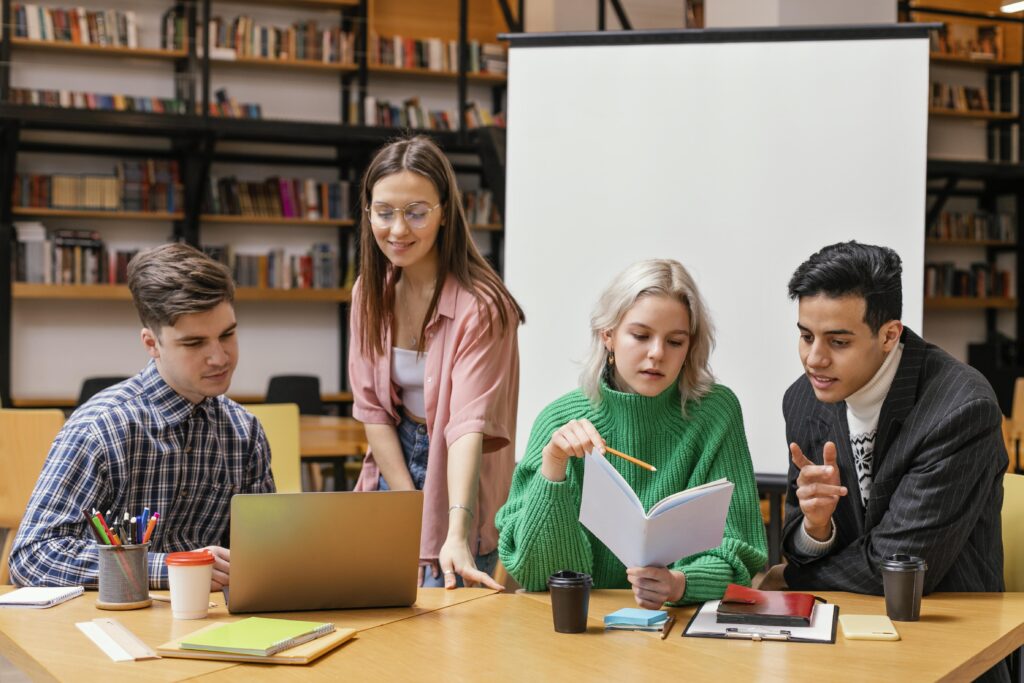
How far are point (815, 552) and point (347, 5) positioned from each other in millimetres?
6672

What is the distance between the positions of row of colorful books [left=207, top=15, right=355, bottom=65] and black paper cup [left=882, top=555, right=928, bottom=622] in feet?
21.4

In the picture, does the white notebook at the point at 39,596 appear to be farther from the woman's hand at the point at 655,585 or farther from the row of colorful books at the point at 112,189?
the row of colorful books at the point at 112,189

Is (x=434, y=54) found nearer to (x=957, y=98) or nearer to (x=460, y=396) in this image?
(x=957, y=98)

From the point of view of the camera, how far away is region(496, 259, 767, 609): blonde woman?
2012 mm

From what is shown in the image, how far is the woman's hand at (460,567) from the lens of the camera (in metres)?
2.06

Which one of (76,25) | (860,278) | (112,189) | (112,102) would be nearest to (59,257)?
(112,189)

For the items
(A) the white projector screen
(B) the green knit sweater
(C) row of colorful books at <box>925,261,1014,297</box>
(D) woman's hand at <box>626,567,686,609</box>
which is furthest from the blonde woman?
(C) row of colorful books at <box>925,261,1014,297</box>

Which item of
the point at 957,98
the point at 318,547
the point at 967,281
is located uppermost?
the point at 957,98

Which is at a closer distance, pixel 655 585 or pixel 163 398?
pixel 655 585

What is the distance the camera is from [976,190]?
9.80 m

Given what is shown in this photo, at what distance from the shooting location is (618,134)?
3.87m

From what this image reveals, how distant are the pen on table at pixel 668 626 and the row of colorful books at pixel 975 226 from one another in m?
8.33

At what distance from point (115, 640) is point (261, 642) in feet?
0.73

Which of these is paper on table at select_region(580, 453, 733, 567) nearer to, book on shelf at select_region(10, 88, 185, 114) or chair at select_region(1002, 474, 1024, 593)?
chair at select_region(1002, 474, 1024, 593)
